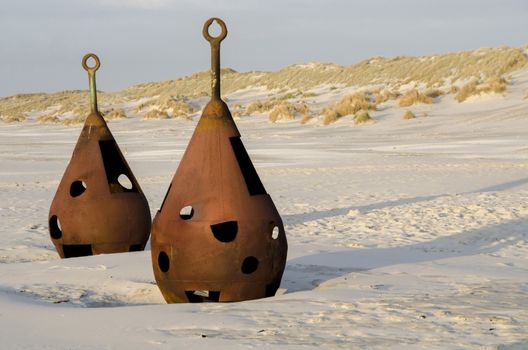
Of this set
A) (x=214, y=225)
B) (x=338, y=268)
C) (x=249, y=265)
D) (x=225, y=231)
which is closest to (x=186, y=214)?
(x=338, y=268)

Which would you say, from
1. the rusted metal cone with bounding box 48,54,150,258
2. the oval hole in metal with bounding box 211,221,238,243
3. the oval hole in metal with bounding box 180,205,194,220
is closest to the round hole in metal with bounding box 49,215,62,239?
the rusted metal cone with bounding box 48,54,150,258

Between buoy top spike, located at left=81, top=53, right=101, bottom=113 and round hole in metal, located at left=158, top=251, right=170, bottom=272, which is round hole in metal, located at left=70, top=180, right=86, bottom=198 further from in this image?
round hole in metal, located at left=158, top=251, right=170, bottom=272

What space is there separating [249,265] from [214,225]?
388 millimetres

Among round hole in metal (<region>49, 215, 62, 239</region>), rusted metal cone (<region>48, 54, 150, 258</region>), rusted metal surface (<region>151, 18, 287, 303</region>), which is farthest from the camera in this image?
round hole in metal (<region>49, 215, 62, 239</region>)

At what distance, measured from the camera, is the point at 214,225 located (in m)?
6.67

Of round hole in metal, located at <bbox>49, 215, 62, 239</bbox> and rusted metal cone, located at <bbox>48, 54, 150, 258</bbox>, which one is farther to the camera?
round hole in metal, located at <bbox>49, 215, 62, 239</bbox>

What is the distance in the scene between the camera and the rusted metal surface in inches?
251

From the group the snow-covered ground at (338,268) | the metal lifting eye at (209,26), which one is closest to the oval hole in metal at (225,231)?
the snow-covered ground at (338,268)

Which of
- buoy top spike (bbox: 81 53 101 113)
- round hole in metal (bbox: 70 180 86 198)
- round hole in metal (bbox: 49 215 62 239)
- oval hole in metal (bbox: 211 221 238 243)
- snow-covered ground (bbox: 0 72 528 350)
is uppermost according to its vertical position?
buoy top spike (bbox: 81 53 101 113)

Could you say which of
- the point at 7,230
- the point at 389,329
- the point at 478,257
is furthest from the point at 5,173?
the point at 389,329

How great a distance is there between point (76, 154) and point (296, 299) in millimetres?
3418

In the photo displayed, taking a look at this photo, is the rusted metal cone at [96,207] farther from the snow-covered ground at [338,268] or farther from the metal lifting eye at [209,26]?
the metal lifting eye at [209,26]

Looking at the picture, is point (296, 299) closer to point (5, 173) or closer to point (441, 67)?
point (5, 173)

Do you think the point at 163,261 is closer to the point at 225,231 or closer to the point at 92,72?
the point at 225,231
